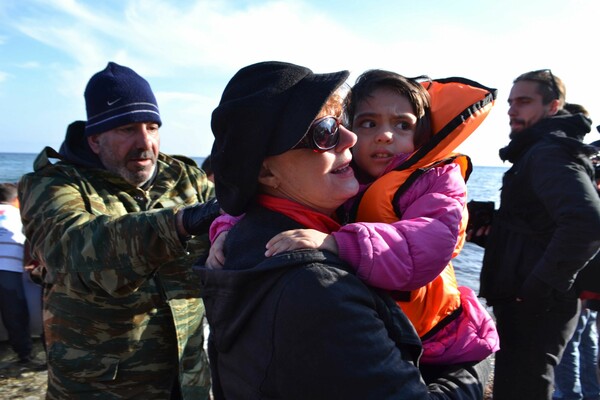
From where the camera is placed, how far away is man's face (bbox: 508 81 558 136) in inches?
159

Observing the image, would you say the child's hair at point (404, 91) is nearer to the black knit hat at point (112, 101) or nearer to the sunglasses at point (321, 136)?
the sunglasses at point (321, 136)

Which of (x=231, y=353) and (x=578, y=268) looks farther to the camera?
(x=578, y=268)

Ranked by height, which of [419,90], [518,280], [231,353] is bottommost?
[518,280]

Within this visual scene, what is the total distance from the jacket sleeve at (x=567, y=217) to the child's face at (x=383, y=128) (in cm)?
165

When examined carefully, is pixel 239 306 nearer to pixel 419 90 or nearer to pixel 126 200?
pixel 419 90

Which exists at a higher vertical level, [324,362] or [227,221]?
[227,221]

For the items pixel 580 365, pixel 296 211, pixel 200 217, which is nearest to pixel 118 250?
pixel 200 217

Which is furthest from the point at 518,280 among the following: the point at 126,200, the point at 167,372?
the point at 126,200

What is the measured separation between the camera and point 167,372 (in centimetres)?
293

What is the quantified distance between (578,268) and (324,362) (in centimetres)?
273

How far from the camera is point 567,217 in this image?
3.14m

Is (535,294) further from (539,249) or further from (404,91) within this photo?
(404,91)

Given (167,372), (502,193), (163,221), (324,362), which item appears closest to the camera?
(324,362)

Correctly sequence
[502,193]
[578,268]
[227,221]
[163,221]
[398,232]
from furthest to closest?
[502,193]
[578,268]
[163,221]
[227,221]
[398,232]
